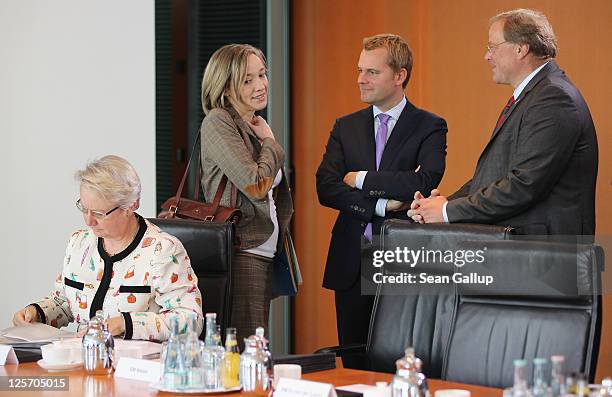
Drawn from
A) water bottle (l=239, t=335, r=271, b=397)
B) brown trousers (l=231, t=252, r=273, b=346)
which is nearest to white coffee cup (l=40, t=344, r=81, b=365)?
water bottle (l=239, t=335, r=271, b=397)

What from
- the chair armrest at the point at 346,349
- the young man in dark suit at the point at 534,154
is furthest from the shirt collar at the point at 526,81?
the chair armrest at the point at 346,349

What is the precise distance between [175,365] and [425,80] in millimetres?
3952

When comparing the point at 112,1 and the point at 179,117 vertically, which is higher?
the point at 112,1

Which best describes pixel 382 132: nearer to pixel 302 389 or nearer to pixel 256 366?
pixel 256 366

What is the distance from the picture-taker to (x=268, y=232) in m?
4.16

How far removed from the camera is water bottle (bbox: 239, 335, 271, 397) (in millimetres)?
2494

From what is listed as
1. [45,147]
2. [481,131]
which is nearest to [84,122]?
[45,147]

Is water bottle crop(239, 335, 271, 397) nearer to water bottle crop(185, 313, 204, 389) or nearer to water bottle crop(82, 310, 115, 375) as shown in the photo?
water bottle crop(185, 313, 204, 389)

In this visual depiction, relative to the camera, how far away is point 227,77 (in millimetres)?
4223

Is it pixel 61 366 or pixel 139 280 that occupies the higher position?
pixel 139 280

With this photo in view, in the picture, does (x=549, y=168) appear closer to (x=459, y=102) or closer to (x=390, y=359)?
(x=390, y=359)

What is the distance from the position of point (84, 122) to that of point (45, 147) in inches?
9.4

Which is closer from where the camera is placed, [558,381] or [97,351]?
[558,381]

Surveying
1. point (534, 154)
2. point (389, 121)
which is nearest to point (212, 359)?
point (534, 154)
